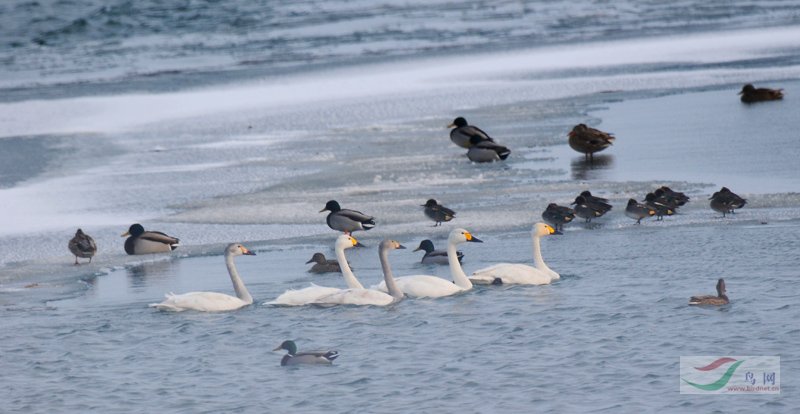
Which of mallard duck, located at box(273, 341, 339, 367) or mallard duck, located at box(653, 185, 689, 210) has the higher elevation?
mallard duck, located at box(653, 185, 689, 210)

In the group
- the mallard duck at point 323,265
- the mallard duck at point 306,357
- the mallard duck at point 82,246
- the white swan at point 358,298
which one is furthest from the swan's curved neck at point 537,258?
the mallard duck at point 82,246

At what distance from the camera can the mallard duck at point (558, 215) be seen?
1509 centimetres

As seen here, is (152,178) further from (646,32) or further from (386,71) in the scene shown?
(646,32)

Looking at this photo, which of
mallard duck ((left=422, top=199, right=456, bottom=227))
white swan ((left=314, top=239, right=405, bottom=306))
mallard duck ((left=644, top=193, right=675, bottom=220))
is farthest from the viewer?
mallard duck ((left=422, top=199, right=456, bottom=227))

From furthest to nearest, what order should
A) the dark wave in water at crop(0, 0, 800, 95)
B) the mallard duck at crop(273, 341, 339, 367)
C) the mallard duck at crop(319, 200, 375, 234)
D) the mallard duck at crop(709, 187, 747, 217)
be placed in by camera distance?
1. the dark wave in water at crop(0, 0, 800, 95)
2. the mallard duck at crop(319, 200, 375, 234)
3. the mallard duck at crop(709, 187, 747, 217)
4. the mallard duck at crop(273, 341, 339, 367)

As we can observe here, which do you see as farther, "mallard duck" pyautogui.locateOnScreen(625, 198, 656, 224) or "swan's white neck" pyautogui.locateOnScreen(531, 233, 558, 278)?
"mallard duck" pyautogui.locateOnScreen(625, 198, 656, 224)

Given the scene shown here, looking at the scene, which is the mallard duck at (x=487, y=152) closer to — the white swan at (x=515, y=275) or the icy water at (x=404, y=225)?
the icy water at (x=404, y=225)

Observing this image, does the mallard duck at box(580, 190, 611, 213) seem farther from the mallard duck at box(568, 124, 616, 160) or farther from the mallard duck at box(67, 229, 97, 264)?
the mallard duck at box(67, 229, 97, 264)

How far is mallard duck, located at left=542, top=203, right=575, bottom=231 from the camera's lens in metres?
15.1

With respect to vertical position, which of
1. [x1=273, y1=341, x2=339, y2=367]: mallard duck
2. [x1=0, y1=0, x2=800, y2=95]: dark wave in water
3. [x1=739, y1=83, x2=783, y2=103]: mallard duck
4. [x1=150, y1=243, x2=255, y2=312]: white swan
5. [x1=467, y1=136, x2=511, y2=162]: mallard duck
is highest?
[x1=0, y1=0, x2=800, y2=95]: dark wave in water

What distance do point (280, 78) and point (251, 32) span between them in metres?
18.1

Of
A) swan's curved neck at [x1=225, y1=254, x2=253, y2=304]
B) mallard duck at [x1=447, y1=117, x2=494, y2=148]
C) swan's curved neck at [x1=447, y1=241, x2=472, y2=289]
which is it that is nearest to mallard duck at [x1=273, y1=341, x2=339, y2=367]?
swan's curved neck at [x1=225, y1=254, x2=253, y2=304]

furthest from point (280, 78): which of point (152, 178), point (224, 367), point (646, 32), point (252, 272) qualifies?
point (224, 367)

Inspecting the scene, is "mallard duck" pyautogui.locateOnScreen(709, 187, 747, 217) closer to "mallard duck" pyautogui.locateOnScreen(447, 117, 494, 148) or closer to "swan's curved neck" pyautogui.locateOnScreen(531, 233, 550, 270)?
"swan's curved neck" pyautogui.locateOnScreen(531, 233, 550, 270)
